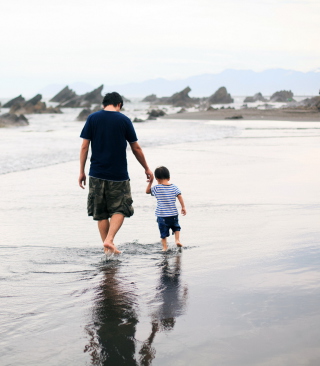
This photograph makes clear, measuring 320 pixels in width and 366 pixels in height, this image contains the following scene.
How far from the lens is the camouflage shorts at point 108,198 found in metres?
5.48

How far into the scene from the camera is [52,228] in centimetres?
648

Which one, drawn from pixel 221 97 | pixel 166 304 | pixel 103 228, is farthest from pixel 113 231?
pixel 221 97

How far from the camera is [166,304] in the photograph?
3.72 meters

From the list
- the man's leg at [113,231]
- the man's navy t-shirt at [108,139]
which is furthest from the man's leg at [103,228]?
the man's navy t-shirt at [108,139]

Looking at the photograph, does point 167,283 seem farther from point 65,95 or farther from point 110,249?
point 65,95

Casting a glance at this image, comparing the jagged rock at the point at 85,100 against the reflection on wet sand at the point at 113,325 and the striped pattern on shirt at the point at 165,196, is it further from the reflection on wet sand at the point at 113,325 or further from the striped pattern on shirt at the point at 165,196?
the reflection on wet sand at the point at 113,325

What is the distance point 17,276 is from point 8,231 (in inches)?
71.8

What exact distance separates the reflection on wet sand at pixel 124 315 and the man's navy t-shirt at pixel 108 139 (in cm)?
109

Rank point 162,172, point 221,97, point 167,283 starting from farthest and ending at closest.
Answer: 1. point 221,97
2. point 162,172
3. point 167,283

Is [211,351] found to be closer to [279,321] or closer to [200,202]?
[279,321]

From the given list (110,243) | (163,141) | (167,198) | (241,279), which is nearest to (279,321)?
(241,279)

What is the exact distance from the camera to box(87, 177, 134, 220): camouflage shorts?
5484mm

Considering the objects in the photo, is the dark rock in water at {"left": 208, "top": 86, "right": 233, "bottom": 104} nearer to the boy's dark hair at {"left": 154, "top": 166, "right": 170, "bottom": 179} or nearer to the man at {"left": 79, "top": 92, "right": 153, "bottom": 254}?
the boy's dark hair at {"left": 154, "top": 166, "right": 170, "bottom": 179}

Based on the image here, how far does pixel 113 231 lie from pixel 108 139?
90cm
